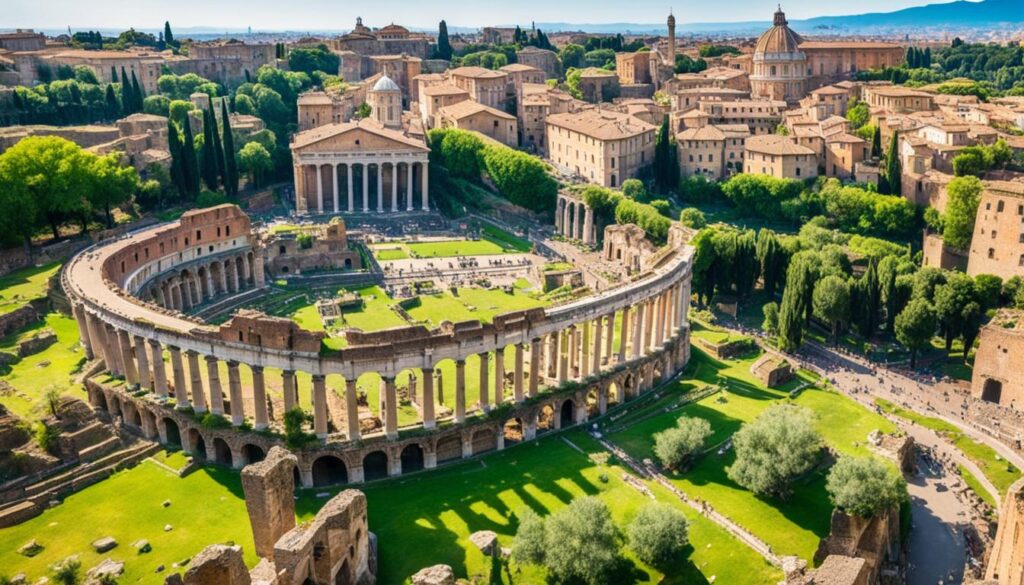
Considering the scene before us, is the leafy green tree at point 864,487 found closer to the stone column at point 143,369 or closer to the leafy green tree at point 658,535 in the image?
the leafy green tree at point 658,535

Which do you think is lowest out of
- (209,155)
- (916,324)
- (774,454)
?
(774,454)

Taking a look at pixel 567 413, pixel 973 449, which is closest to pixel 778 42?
pixel 973 449

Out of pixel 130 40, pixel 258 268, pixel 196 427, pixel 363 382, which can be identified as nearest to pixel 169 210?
pixel 258 268

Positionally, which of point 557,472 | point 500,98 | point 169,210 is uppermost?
point 500,98

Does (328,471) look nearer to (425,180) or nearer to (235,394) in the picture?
(235,394)

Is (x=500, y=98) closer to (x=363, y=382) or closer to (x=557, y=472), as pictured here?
(x=363, y=382)

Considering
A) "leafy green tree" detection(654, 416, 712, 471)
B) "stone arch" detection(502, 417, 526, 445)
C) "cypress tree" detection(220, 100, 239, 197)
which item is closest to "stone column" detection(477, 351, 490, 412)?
"stone arch" detection(502, 417, 526, 445)
